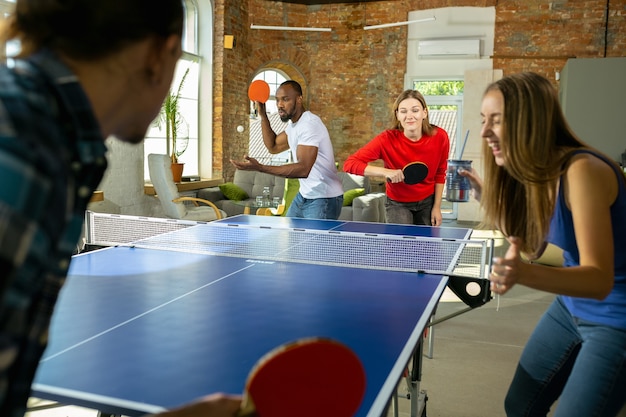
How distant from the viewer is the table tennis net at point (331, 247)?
2.83m

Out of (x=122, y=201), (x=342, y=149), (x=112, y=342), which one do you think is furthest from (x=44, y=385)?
(x=342, y=149)

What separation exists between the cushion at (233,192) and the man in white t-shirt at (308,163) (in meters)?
4.72

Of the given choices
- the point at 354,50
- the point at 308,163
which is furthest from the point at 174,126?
the point at 308,163

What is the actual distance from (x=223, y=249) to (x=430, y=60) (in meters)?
9.08

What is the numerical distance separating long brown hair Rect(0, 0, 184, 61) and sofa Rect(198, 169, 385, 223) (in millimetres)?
7379

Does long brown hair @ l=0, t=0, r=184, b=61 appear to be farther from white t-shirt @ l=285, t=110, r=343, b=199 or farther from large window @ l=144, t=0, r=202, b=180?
large window @ l=144, t=0, r=202, b=180

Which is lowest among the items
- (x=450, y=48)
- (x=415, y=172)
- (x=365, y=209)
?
(x=365, y=209)

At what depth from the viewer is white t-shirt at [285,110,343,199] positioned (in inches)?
167

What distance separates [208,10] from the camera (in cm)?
987

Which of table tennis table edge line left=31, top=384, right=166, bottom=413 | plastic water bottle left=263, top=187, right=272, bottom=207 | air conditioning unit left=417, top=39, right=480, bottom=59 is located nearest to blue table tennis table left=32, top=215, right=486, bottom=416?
table tennis table edge line left=31, top=384, right=166, bottom=413

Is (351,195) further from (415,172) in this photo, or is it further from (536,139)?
(536,139)

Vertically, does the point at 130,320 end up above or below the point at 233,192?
above

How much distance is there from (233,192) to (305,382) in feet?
27.6

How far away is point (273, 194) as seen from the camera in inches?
368
